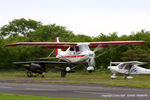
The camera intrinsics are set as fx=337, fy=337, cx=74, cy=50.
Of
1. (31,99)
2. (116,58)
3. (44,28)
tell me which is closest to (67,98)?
(31,99)

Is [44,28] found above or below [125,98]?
above

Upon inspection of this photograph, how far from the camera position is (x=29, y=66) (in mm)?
40219

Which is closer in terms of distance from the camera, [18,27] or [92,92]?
[92,92]

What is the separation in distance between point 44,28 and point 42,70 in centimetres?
5978

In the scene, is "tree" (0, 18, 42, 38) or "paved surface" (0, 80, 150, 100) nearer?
"paved surface" (0, 80, 150, 100)

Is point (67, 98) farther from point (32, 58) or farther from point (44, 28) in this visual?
point (44, 28)

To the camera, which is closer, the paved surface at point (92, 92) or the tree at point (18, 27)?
the paved surface at point (92, 92)

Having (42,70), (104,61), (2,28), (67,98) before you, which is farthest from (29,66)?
(2,28)

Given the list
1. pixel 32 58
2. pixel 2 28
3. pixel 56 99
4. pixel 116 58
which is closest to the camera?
pixel 56 99

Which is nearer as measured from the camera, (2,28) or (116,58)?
(116,58)

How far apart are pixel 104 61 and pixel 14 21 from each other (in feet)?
237

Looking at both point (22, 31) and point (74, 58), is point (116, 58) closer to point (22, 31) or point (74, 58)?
point (74, 58)

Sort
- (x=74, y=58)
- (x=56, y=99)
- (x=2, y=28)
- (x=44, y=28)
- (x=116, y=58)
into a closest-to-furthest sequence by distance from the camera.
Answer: (x=56, y=99) → (x=74, y=58) → (x=116, y=58) → (x=44, y=28) → (x=2, y=28)

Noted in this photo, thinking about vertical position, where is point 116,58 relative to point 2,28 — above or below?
below
